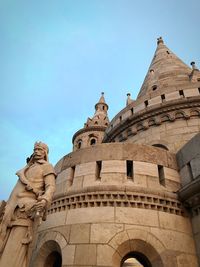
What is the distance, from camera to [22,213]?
476 cm

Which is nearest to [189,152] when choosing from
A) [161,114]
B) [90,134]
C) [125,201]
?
[125,201]

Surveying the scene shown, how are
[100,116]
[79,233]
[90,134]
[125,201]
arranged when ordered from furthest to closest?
[100,116]
[90,134]
[125,201]
[79,233]

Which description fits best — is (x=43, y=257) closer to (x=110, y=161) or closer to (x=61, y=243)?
(x=61, y=243)

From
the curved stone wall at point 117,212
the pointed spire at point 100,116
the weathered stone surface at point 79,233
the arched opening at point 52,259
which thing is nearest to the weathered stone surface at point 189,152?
the curved stone wall at point 117,212

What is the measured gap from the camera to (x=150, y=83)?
1605 cm

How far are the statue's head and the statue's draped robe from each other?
0.83 ft

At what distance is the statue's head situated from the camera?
5.76 meters

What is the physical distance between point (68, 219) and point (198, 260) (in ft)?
12.6

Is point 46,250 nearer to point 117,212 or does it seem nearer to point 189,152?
point 117,212

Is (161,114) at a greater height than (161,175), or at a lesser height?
greater

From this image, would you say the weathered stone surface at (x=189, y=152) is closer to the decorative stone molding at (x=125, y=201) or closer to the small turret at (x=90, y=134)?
the decorative stone molding at (x=125, y=201)

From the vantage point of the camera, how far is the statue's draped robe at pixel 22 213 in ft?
14.5

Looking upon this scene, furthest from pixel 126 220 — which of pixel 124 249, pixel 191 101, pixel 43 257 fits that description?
pixel 191 101

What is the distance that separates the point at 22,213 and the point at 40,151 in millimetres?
1541
